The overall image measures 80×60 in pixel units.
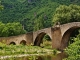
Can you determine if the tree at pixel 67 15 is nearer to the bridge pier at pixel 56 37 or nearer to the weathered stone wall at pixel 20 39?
the weathered stone wall at pixel 20 39

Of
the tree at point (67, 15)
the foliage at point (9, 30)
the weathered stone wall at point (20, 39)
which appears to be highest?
the tree at point (67, 15)

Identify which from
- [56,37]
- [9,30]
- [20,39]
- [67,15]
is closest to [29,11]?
[9,30]

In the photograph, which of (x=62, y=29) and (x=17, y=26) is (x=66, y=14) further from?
(x=17, y=26)

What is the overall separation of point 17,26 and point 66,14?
80.0 feet

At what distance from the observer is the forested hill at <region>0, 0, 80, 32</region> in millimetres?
104562

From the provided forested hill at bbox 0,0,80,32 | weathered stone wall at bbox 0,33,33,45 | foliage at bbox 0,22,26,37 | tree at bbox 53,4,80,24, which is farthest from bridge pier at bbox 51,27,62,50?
forested hill at bbox 0,0,80,32

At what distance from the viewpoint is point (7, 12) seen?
11975cm

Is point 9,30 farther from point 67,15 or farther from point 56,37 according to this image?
point 56,37

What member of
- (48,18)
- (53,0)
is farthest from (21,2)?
(48,18)

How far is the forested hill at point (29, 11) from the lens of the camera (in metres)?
105

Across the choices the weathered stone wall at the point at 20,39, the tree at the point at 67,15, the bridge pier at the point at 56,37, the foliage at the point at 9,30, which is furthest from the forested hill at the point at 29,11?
the bridge pier at the point at 56,37

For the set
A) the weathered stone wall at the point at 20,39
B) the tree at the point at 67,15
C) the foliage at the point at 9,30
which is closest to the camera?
the tree at the point at 67,15

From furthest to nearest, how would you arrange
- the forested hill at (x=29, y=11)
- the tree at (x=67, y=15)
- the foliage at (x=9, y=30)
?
the forested hill at (x=29, y=11), the foliage at (x=9, y=30), the tree at (x=67, y=15)

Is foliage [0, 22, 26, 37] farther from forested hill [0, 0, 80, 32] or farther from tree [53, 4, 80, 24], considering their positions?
forested hill [0, 0, 80, 32]
